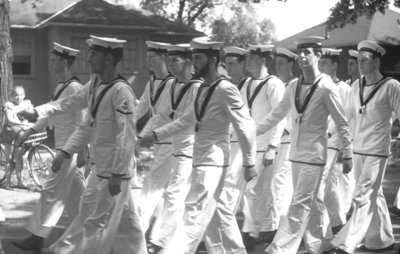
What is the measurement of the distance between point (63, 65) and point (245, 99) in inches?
88.0

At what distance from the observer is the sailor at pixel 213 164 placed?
7.23 meters

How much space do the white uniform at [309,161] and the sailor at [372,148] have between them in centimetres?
38

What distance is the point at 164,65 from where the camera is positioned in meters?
10.4

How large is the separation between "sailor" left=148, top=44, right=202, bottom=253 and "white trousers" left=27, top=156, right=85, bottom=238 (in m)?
1.00

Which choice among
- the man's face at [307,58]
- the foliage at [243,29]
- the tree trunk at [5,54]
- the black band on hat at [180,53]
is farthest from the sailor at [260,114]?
the foliage at [243,29]

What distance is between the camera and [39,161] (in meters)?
13.3

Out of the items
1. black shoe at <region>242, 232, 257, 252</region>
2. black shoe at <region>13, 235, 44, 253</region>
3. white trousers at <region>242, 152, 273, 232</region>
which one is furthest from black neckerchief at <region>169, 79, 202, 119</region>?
black shoe at <region>13, 235, 44, 253</region>

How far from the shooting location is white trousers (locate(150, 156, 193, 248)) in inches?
324

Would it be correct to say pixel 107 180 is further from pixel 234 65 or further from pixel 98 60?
pixel 234 65

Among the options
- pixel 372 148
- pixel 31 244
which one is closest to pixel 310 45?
pixel 372 148

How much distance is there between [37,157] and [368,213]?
21.8 ft

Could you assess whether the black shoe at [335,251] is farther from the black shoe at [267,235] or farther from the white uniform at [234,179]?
the black shoe at [267,235]

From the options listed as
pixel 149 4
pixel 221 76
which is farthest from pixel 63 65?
pixel 149 4

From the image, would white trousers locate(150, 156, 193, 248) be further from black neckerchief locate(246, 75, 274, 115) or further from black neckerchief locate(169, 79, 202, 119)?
black neckerchief locate(246, 75, 274, 115)
